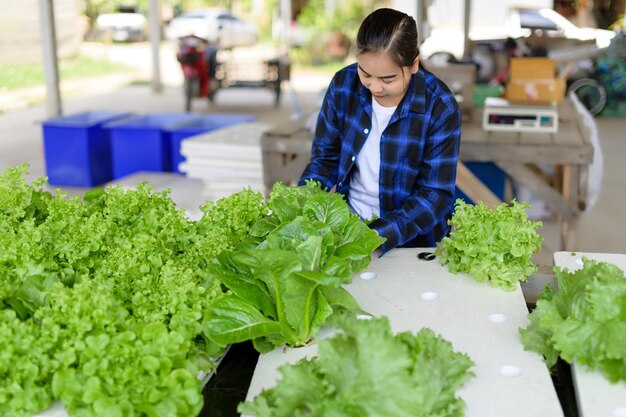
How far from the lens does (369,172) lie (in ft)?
8.82

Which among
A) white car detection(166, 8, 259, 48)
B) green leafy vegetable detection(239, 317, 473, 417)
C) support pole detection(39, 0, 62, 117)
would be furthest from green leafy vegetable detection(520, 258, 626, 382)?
white car detection(166, 8, 259, 48)

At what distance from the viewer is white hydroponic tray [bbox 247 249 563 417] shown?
1.54 metres

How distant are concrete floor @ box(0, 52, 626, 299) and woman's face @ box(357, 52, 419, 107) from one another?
695 mm

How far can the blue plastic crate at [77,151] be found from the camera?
21.6 ft

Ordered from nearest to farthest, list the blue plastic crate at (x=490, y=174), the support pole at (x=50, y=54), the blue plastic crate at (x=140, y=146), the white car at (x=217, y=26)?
1. the blue plastic crate at (x=490, y=174)
2. the blue plastic crate at (x=140, y=146)
3. the support pole at (x=50, y=54)
4. the white car at (x=217, y=26)

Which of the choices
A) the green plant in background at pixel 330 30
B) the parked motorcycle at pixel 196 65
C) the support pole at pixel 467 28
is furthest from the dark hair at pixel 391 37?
the green plant in background at pixel 330 30

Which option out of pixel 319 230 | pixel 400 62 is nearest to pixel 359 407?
pixel 319 230

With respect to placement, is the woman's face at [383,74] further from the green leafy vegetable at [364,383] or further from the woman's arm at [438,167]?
the green leafy vegetable at [364,383]

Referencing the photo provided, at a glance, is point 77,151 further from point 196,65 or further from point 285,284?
point 285,284

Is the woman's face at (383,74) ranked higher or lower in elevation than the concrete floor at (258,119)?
higher

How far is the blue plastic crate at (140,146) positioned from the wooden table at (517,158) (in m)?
1.93

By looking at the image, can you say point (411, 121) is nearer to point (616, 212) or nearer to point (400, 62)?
point (400, 62)

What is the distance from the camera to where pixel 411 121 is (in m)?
2.51

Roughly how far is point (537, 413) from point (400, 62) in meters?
1.17
